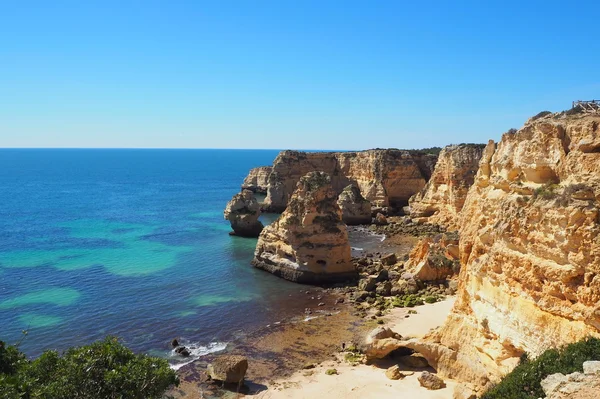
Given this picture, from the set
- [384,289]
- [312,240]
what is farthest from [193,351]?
[312,240]

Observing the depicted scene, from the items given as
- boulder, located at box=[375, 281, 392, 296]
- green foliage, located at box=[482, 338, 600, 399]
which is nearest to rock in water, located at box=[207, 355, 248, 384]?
green foliage, located at box=[482, 338, 600, 399]

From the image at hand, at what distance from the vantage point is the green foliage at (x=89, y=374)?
1284 cm

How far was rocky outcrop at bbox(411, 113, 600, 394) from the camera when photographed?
49.3 feet

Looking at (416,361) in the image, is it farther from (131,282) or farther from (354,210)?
(354,210)

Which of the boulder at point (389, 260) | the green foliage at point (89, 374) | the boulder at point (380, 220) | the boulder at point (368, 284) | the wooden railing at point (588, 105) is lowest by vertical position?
the boulder at point (368, 284)

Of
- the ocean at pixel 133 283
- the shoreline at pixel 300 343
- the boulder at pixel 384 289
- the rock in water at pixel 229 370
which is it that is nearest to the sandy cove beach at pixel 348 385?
the shoreline at pixel 300 343

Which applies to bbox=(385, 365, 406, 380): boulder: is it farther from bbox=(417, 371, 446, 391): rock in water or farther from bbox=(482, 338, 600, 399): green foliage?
bbox=(482, 338, 600, 399): green foliage

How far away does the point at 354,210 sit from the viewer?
2633 inches

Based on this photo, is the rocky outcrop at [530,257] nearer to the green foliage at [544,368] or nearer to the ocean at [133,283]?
the green foliage at [544,368]

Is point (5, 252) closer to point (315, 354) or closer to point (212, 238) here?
point (212, 238)

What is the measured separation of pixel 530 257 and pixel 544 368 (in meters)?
4.56

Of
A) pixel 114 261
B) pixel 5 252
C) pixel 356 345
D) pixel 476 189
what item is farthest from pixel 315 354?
pixel 5 252

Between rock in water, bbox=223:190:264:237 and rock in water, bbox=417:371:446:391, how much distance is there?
4104cm

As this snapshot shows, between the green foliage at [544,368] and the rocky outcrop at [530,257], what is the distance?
1.43 metres
